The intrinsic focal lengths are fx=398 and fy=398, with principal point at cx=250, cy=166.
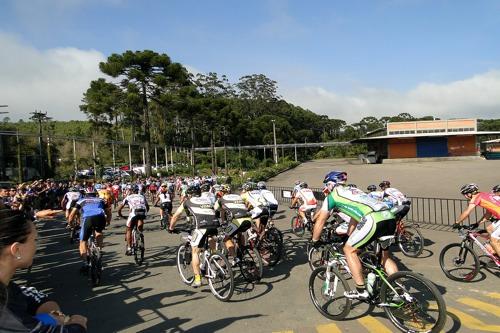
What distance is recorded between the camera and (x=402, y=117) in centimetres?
15938

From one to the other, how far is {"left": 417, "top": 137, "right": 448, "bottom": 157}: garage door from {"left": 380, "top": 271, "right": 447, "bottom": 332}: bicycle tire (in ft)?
210

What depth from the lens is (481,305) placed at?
581cm

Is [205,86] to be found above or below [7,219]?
above

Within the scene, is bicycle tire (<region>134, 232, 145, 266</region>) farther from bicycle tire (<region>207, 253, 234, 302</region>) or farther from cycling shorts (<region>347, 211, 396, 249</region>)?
cycling shorts (<region>347, 211, 396, 249</region>)

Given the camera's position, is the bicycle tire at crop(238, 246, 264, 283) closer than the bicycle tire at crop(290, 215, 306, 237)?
Yes

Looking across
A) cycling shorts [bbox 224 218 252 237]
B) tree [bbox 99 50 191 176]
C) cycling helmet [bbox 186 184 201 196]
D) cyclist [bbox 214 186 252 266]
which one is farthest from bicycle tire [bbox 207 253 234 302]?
tree [bbox 99 50 191 176]

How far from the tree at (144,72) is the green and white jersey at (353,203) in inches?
1236

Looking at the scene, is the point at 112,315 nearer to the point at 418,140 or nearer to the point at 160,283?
the point at 160,283

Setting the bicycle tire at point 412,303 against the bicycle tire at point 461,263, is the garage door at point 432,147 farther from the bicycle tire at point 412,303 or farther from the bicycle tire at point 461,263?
the bicycle tire at point 412,303

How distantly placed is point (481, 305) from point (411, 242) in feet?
10.6

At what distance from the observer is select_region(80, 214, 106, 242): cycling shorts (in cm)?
803

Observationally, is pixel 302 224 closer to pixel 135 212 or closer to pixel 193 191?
pixel 135 212

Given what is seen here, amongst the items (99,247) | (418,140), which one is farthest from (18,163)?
(418,140)

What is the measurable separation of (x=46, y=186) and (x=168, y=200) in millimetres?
9991
